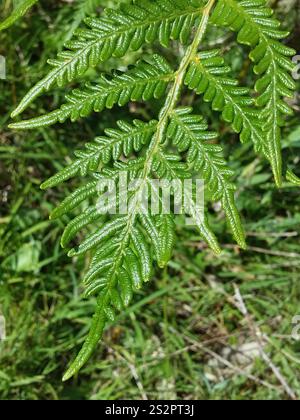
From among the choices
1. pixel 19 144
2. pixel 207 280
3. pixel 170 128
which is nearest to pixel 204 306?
pixel 207 280

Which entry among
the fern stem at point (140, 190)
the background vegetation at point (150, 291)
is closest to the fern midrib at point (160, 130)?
the fern stem at point (140, 190)

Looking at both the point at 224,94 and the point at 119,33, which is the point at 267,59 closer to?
the point at 224,94

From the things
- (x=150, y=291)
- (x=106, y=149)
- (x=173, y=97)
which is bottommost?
(x=150, y=291)

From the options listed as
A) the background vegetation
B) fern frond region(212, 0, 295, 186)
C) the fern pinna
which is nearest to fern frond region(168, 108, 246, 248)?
the fern pinna

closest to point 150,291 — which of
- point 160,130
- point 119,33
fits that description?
point 160,130

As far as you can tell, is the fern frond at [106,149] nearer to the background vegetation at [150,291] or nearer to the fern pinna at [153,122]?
the fern pinna at [153,122]

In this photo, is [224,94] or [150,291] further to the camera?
[150,291]
